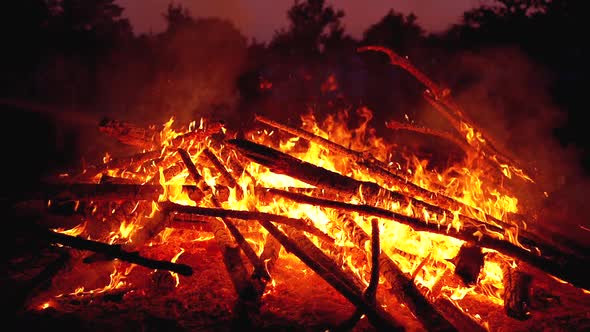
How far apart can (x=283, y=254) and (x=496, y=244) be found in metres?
1.99

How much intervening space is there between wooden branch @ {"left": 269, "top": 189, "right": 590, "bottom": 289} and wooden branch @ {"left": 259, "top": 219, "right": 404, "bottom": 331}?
1.36 ft

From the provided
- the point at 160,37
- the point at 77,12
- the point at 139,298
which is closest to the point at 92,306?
the point at 139,298

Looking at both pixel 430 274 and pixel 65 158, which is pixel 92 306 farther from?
pixel 65 158

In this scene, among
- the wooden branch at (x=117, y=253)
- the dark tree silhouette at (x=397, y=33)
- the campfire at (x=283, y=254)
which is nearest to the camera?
the wooden branch at (x=117, y=253)

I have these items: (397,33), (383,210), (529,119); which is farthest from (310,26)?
(383,210)

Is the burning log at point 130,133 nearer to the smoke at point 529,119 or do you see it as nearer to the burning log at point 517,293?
the burning log at point 517,293

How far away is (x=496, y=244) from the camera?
3176 mm

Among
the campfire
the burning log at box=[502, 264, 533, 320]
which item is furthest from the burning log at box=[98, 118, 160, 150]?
the burning log at box=[502, 264, 533, 320]

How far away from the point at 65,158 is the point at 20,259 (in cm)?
439

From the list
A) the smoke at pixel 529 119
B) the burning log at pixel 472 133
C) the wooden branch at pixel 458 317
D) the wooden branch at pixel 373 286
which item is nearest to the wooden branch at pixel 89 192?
the wooden branch at pixel 373 286

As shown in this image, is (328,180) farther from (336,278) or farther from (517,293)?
(517,293)

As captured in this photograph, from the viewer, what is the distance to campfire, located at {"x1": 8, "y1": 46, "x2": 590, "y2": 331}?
291 cm

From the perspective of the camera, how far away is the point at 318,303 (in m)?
3.23

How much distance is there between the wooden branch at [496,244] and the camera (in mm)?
3076
